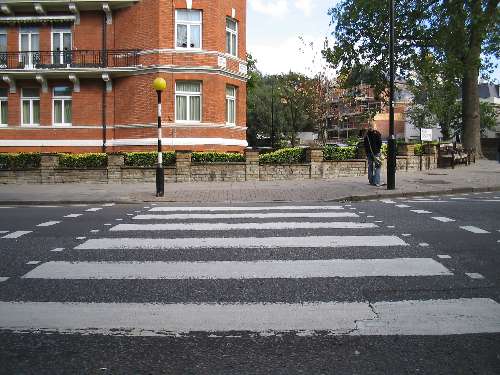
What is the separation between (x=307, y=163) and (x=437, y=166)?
10022mm

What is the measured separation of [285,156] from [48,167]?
9856 mm

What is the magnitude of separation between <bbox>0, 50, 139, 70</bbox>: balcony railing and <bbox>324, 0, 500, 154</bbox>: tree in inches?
566

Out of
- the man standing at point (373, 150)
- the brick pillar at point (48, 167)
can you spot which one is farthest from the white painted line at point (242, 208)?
the brick pillar at point (48, 167)

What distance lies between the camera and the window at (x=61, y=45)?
91.2ft

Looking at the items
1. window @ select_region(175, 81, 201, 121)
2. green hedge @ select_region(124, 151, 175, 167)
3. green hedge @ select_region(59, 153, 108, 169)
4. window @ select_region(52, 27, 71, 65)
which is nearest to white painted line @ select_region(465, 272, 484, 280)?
green hedge @ select_region(124, 151, 175, 167)

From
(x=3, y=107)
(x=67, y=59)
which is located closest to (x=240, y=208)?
(x=67, y=59)

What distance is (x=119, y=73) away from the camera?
2667 centimetres

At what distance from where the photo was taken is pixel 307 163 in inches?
829

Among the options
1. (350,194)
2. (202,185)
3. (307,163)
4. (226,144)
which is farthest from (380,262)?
(226,144)

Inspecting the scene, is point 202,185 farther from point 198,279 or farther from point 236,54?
point 198,279

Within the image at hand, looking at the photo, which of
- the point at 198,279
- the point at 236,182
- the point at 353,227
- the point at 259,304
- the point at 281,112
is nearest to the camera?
the point at 259,304

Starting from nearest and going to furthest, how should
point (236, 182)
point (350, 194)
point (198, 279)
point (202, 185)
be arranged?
point (198, 279) < point (350, 194) < point (202, 185) < point (236, 182)

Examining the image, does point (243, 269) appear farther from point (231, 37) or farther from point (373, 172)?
point (231, 37)

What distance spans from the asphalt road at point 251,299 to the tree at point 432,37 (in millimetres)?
24565
